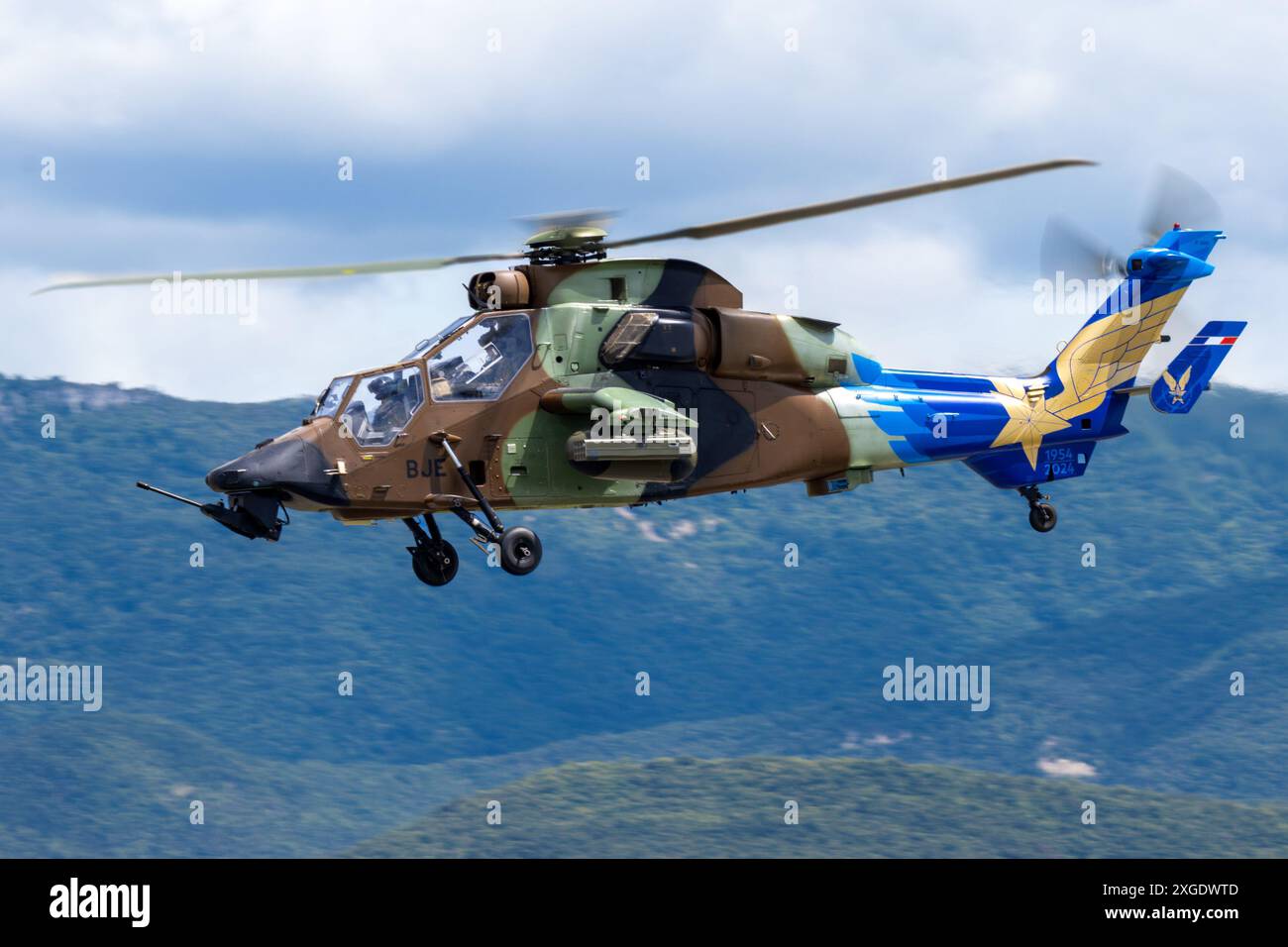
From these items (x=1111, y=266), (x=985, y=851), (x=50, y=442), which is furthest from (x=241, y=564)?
(x=1111, y=266)

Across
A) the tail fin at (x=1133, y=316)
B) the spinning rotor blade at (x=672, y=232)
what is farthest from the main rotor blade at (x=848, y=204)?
the tail fin at (x=1133, y=316)

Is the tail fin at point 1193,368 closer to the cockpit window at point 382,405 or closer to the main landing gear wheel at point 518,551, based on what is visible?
the main landing gear wheel at point 518,551

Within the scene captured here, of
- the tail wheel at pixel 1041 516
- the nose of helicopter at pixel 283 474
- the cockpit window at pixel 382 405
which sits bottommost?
the tail wheel at pixel 1041 516

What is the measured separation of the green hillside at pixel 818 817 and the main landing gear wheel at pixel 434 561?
82041mm

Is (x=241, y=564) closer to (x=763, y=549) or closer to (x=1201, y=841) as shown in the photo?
(x=763, y=549)

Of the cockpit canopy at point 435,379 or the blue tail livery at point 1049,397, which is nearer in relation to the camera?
the cockpit canopy at point 435,379

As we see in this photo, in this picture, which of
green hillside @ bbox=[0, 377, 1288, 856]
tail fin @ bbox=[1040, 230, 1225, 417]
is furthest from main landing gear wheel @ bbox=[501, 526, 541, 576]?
green hillside @ bbox=[0, 377, 1288, 856]

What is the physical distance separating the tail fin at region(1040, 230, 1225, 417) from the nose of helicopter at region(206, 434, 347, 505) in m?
15.5

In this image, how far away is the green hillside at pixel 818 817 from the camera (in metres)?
115

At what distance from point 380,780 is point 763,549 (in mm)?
50740

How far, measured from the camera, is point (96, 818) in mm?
122750

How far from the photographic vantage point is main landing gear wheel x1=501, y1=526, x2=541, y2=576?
27.0 meters

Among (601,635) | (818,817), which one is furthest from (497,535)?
(601,635)

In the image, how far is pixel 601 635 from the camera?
16425 centimetres
